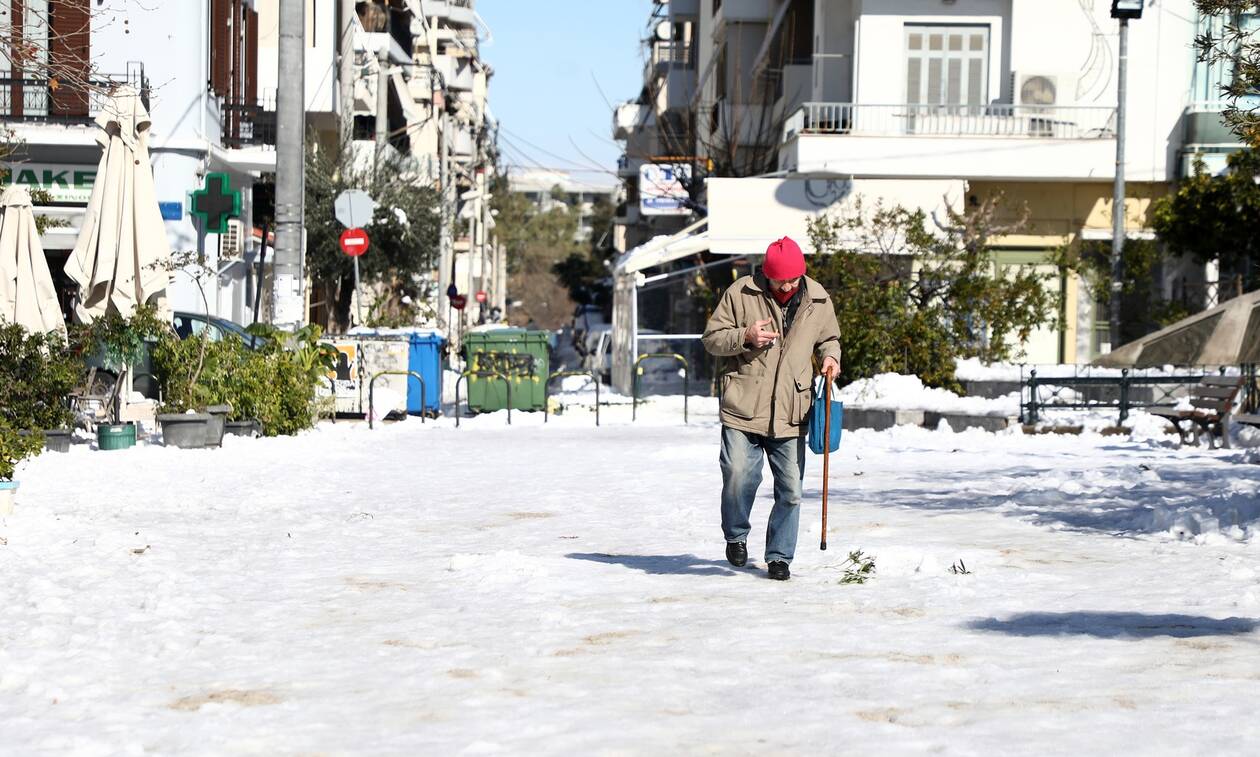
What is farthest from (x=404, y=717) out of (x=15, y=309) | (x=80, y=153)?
(x=80, y=153)

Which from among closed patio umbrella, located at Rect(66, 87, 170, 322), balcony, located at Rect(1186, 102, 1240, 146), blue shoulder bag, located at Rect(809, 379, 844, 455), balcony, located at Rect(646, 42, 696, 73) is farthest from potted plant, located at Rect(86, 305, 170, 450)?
balcony, located at Rect(646, 42, 696, 73)

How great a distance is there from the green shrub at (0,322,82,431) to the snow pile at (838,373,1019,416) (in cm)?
1012

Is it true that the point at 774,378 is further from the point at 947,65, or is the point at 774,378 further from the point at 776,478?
the point at 947,65

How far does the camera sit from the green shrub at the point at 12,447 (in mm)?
11141

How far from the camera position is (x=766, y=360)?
888 cm

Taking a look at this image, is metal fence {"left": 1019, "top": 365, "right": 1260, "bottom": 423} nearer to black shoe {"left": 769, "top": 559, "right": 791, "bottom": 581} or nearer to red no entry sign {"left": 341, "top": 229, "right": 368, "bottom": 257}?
red no entry sign {"left": 341, "top": 229, "right": 368, "bottom": 257}

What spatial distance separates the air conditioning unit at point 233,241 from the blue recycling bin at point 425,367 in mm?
8409

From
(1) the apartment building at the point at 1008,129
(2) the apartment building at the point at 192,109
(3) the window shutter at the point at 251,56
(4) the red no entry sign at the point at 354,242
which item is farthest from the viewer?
(3) the window shutter at the point at 251,56

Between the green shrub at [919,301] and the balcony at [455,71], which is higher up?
the balcony at [455,71]

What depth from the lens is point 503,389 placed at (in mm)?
27203

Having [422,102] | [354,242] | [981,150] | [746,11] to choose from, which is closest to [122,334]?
[354,242]

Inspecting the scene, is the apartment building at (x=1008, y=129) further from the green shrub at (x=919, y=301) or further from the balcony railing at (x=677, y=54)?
the balcony railing at (x=677, y=54)

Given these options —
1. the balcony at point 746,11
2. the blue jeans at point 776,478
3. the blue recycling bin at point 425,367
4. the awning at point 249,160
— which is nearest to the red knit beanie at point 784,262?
the blue jeans at point 776,478

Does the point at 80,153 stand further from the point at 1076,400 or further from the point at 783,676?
the point at 783,676
